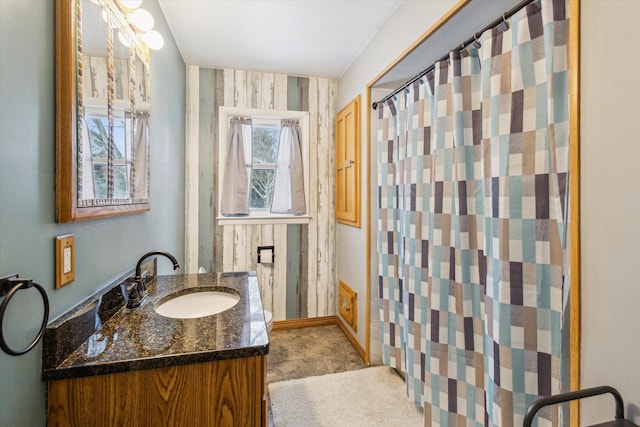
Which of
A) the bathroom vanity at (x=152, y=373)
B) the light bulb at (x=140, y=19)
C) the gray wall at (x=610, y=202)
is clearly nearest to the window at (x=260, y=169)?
the light bulb at (x=140, y=19)

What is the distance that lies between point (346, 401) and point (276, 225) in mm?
1615

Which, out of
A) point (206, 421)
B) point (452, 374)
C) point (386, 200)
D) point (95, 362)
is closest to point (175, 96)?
point (386, 200)

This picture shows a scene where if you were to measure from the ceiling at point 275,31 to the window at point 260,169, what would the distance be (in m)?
0.45

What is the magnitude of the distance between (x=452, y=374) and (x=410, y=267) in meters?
0.56

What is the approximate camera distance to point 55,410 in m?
0.76

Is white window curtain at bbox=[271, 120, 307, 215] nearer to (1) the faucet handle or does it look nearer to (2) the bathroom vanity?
(1) the faucet handle

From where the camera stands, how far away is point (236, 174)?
281 cm

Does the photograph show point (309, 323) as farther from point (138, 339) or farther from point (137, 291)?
point (138, 339)

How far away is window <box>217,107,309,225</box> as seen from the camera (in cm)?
279

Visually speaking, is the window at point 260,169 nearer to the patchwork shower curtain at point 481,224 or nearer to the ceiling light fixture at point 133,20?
the patchwork shower curtain at point 481,224

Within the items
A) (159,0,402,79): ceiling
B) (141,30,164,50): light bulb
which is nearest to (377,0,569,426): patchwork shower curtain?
(159,0,402,79): ceiling

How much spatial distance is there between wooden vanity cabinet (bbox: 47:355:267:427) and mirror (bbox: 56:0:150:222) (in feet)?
1.55

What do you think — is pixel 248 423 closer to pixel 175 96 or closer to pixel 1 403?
pixel 1 403

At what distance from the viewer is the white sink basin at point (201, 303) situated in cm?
139
